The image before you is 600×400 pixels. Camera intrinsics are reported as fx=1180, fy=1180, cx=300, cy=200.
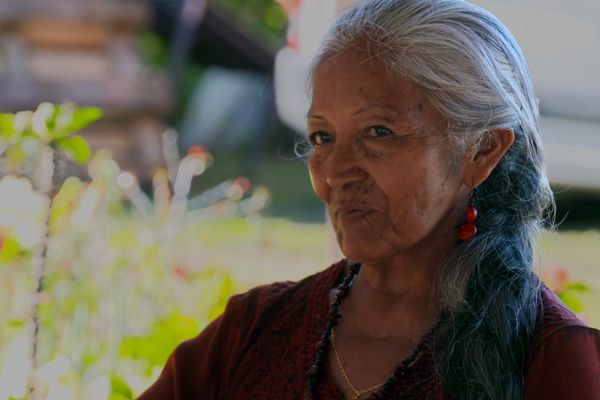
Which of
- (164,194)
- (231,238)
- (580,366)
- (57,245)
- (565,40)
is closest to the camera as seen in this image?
(580,366)

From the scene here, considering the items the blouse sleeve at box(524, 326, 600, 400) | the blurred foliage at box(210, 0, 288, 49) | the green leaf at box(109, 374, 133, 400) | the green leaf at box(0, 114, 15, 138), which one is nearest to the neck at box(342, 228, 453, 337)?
the blouse sleeve at box(524, 326, 600, 400)

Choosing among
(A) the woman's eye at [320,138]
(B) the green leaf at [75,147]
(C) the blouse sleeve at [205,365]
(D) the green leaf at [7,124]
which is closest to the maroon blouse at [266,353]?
(C) the blouse sleeve at [205,365]

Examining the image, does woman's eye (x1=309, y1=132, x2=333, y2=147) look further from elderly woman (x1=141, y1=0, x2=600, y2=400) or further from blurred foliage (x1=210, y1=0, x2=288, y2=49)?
blurred foliage (x1=210, y1=0, x2=288, y2=49)

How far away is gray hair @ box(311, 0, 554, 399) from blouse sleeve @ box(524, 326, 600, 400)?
0.03 metres

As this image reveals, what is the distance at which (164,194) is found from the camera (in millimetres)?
3494

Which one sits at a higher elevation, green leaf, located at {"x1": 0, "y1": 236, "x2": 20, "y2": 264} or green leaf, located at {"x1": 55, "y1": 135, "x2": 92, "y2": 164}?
green leaf, located at {"x1": 55, "y1": 135, "x2": 92, "y2": 164}

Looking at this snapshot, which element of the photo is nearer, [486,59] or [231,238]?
[486,59]

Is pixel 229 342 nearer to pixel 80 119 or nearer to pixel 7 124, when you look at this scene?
pixel 80 119

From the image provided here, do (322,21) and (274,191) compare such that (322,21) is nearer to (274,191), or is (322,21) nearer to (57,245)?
(57,245)

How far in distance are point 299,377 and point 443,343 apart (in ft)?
0.90

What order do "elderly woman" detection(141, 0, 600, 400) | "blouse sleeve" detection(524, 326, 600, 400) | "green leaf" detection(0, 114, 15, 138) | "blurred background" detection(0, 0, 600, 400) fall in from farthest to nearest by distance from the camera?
"blurred background" detection(0, 0, 600, 400)
"green leaf" detection(0, 114, 15, 138)
"elderly woman" detection(141, 0, 600, 400)
"blouse sleeve" detection(524, 326, 600, 400)

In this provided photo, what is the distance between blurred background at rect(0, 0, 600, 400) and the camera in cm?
251

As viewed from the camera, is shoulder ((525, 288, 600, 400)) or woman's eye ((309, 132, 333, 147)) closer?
shoulder ((525, 288, 600, 400))

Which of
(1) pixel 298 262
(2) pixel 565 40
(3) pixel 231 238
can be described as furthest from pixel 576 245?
(3) pixel 231 238
